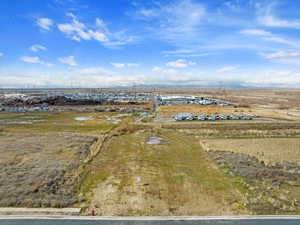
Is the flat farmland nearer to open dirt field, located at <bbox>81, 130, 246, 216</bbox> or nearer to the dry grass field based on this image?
the dry grass field

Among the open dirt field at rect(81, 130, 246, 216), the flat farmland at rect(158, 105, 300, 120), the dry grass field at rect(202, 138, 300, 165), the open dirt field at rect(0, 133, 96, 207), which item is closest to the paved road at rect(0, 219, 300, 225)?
the open dirt field at rect(81, 130, 246, 216)

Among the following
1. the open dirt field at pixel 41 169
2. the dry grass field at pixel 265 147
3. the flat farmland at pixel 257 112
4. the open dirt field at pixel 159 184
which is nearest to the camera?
the open dirt field at pixel 159 184

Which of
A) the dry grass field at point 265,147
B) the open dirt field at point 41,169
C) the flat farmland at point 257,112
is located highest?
the flat farmland at point 257,112

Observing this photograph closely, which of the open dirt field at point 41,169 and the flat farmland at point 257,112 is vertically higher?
the flat farmland at point 257,112

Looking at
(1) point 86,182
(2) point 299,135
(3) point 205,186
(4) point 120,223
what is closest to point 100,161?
(1) point 86,182

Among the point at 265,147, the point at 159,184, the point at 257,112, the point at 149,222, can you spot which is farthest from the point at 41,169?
the point at 257,112

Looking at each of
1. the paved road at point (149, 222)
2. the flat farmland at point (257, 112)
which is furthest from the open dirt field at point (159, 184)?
the flat farmland at point (257, 112)

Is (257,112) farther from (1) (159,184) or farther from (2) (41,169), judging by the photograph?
(2) (41,169)

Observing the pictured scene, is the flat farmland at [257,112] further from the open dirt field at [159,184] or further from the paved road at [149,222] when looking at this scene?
the paved road at [149,222]
